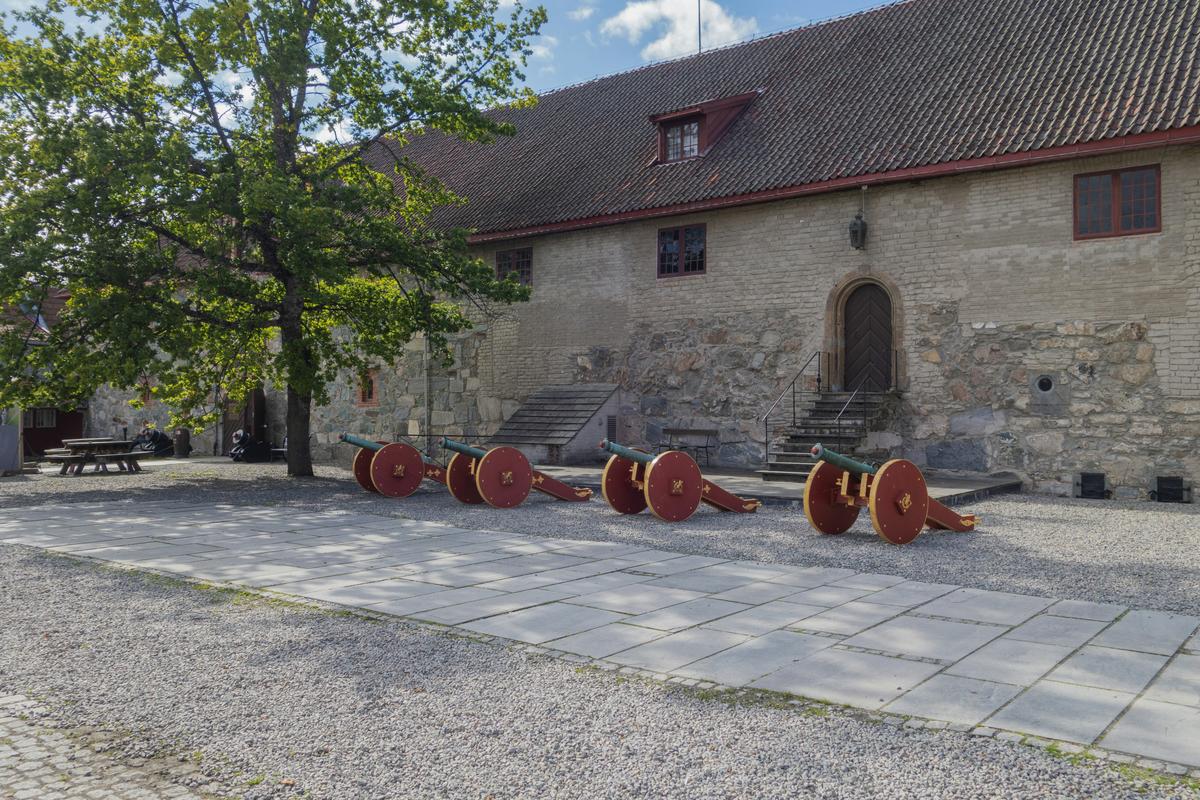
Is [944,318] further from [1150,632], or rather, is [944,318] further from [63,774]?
[63,774]

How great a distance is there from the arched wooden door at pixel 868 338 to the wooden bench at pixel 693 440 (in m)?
2.68

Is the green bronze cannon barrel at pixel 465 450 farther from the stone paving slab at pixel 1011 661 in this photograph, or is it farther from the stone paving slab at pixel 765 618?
the stone paving slab at pixel 1011 661

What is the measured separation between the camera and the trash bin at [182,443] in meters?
26.2

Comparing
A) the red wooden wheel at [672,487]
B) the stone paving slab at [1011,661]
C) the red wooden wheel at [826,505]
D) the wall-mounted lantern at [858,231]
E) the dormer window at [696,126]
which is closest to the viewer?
the stone paving slab at [1011,661]

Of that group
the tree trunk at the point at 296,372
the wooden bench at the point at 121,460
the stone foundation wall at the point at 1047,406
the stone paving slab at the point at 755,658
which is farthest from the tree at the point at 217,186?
the stone paving slab at the point at 755,658

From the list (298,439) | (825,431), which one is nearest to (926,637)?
(825,431)

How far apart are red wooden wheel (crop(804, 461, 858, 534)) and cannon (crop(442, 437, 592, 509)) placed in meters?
4.12

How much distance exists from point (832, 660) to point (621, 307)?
13848 millimetres

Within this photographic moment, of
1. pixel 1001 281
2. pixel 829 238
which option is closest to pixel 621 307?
pixel 829 238

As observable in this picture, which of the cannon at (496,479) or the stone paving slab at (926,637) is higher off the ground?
the cannon at (496,479)

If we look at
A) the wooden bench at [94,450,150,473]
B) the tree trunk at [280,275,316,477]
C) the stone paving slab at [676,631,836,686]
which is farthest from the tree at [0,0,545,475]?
the stone paving slab at [676,631,836,686]

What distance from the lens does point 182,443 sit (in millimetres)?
26359

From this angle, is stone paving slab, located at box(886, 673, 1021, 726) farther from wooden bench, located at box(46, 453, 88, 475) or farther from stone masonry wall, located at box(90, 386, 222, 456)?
stone masonry wall, located at box(90, 386, 222, 456)

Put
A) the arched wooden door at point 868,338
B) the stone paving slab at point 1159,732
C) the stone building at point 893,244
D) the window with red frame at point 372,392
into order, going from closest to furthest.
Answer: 1. the stone paving slab at point 1159,732
2. the stone building at point 893,244
3. the arched wooden door at point 868,338
4. the window with red frame at point 372,392
